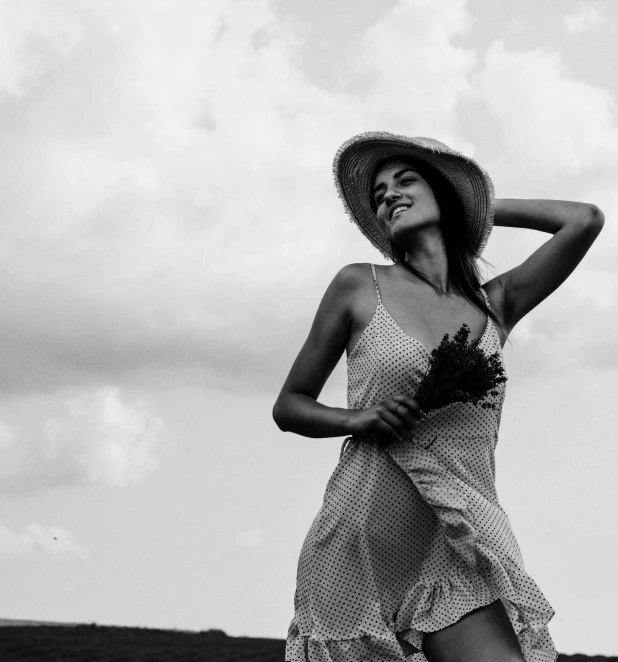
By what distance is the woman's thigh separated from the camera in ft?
6.72

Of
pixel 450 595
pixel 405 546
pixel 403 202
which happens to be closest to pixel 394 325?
pixel 403 202

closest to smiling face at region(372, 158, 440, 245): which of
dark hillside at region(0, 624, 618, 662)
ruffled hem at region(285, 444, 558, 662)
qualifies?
ruffled hem at region(285, 444, 558, 662)

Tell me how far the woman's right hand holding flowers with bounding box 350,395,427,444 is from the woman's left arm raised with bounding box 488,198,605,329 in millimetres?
570

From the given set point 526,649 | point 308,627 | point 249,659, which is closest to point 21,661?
point 249,659

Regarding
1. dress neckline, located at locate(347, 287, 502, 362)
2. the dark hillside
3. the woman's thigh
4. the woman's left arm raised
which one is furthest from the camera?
the dark hillside

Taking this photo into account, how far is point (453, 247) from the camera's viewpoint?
2.55 m

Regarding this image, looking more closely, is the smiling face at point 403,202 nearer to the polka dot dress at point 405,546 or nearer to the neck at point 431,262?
the neck at point 431,262

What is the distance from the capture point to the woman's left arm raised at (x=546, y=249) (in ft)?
8.35

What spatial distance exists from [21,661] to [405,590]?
8.71ft

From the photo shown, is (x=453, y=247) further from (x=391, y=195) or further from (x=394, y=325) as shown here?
(x=394, y=325)

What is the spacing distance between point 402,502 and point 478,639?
32 cm

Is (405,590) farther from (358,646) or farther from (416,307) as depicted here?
(416,307)

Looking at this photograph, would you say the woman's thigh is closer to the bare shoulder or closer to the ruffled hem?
the ruffled hem

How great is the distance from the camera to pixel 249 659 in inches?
177
